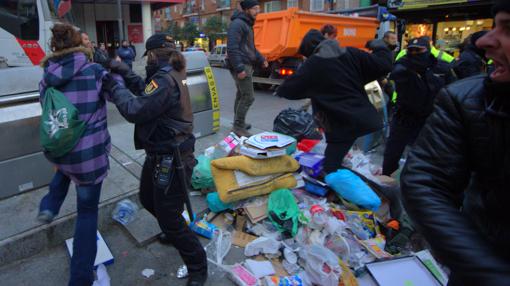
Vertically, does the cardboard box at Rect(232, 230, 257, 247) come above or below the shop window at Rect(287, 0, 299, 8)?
below

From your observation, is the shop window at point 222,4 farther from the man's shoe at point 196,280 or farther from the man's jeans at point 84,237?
the man's shoe at point 196,280

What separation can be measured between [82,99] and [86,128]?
183mm

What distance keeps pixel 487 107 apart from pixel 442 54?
430 centimetres

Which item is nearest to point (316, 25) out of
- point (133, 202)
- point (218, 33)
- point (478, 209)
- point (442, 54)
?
point (442, 54)

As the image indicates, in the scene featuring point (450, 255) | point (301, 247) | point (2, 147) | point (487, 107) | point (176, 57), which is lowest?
point (301, 247)

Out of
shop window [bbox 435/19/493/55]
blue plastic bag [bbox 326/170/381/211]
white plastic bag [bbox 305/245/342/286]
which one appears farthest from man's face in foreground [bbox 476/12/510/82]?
shop window [bbox 435/19/493/55]

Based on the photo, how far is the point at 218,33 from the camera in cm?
3738

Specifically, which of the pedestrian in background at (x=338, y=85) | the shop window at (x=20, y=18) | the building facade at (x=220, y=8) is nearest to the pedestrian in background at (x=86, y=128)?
the pedestrian in background at (x=338, y=85)

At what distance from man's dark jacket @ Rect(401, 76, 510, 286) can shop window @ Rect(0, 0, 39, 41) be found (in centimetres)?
817

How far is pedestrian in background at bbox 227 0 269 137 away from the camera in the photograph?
15.7 ft

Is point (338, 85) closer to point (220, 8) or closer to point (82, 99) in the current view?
point (82, 99)

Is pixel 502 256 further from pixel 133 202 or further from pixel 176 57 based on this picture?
pixel 133 202

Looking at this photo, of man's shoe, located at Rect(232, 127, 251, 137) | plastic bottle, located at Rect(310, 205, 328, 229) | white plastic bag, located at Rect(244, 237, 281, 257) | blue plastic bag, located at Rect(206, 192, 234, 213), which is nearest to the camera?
white plastic bag, located at Rect(244, 237, 281, 257)

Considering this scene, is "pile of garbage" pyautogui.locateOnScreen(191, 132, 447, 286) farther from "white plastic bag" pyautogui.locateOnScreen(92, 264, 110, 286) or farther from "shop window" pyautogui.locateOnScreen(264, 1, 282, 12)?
"shop window" pyautogui.locateOnScreen(264, 1, 282, 12)
